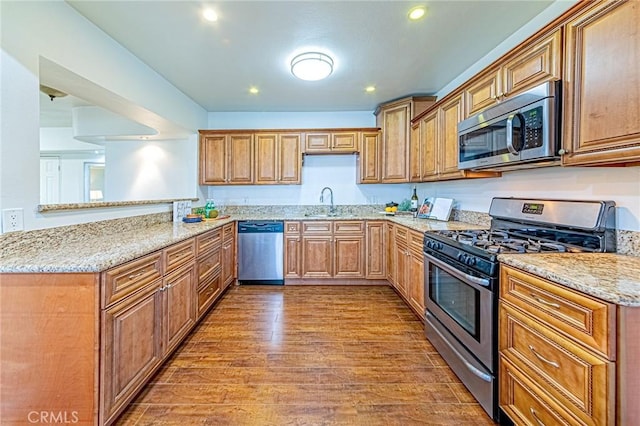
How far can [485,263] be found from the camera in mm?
1606

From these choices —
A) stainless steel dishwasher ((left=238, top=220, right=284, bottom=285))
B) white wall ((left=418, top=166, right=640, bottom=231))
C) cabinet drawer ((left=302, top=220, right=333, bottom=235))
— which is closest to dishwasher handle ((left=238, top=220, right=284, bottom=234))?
stainless steel dishwasher ((left=238, top=220, right=284, bottom=285))

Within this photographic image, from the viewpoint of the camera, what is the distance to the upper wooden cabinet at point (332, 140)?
418 centimetres

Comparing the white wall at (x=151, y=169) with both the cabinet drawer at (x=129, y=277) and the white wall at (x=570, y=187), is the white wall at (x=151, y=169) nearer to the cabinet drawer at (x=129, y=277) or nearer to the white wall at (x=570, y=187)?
the cabinet drawer at (x=129, y=277)

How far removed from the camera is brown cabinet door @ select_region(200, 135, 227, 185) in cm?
424

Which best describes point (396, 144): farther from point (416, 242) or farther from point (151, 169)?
point (151, 169)

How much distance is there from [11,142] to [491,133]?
3022 mm

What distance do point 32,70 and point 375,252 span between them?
356 centimetres

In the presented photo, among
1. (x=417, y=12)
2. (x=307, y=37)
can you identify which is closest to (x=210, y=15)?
(x=307, y=37)

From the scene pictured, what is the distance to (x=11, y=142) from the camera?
159 centimetres

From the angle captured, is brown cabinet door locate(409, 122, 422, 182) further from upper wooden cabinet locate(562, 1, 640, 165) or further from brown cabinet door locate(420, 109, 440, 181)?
upper wooden cabinet locate(562, 1, 640, 165)

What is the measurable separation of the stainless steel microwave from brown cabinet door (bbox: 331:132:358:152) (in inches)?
77.1

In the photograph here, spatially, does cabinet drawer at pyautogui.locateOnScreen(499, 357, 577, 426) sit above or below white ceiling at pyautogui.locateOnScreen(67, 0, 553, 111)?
below

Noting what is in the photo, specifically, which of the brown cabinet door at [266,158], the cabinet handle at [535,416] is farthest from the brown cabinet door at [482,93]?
the brown cabinet door at [266,158]

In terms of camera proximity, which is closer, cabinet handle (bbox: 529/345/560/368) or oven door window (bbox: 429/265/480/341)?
cabinet handle (bbox: 529/345/560/368)
